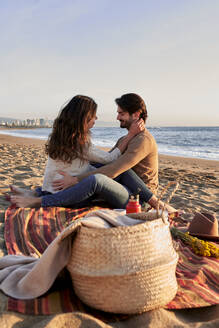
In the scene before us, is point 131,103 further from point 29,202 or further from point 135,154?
point 29,202

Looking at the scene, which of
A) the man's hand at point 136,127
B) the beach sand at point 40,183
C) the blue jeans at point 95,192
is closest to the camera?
the beach sand at point 40,183

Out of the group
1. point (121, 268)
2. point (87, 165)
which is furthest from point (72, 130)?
point (121, 268)

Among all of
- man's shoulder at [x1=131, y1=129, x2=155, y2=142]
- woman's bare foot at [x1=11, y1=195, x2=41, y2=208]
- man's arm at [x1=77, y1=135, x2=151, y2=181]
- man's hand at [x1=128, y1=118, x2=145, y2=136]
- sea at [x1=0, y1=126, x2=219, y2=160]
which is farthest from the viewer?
sea at [x1=0, y1=126, x2=219, y2=160]

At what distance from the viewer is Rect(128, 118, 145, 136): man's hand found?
3.70 metres

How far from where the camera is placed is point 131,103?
380cm

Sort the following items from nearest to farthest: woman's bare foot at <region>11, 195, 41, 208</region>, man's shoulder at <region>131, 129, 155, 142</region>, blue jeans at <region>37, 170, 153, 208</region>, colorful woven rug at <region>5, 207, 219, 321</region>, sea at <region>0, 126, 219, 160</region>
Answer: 1. colorful woven rug at <region>5, 207, 219, 321</region>
2. blue jeans at <region>37, 170, 153, 208</region>
3. woman's bare foot at <region>11, 195, 41, 208</region>
4. man's shoulder at <region>131, 129, 155, 142</region>
5. sea at <region>0, 126, 219, 160</region>

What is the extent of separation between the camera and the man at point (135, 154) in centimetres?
348

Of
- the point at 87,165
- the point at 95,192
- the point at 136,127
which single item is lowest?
the point at 95,192

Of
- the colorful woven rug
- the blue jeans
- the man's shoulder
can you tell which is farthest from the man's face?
the colorful woven rug

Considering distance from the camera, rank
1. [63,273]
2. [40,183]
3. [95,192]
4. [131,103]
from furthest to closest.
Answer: [40,183], [131,103], [95,192], [63,273]

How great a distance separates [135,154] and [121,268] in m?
2.06

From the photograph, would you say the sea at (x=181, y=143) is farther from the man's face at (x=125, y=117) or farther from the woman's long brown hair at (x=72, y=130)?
the woman's long brown hair at (x=72, y=130)

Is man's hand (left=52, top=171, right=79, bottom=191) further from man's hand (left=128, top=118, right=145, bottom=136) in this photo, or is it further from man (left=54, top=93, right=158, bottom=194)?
man's hand (left=128, top=118, right=145, bottom=136)

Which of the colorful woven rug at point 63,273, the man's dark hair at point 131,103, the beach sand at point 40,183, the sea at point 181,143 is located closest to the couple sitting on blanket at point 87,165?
the man's dark hair at point 131,103
